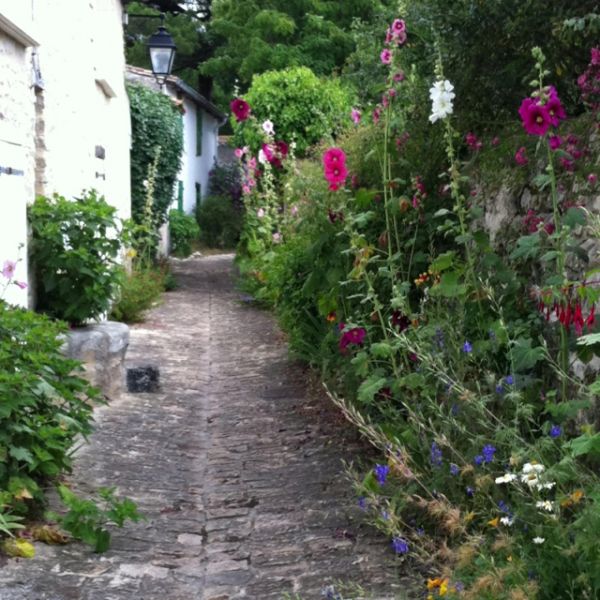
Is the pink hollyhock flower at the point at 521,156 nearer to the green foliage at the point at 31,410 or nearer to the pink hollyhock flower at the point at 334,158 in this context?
the pink hollyhock flower at the point at 334,158

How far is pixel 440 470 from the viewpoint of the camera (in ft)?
14.0

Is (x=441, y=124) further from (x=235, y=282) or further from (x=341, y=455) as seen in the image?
(x=235, y=282)

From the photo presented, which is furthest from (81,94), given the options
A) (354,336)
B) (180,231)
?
(180,231)

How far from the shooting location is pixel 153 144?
1678cm

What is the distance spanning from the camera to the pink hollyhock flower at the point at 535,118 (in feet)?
13.3

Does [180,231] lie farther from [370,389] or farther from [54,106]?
[370,389]

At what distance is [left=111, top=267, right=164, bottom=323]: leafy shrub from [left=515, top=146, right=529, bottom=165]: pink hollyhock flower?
647 cm

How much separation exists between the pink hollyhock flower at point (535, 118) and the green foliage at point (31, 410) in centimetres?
250

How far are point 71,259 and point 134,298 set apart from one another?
454cm

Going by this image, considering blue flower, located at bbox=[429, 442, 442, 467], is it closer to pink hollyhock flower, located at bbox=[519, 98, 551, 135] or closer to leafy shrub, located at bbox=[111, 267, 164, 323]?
pink hollyhock flower, located at bbox=[519, 98, 551, 135]

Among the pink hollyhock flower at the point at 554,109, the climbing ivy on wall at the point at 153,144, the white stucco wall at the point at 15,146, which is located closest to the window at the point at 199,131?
the climbing ivy on wall at the point at 153,144

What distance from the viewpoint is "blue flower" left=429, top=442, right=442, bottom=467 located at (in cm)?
420

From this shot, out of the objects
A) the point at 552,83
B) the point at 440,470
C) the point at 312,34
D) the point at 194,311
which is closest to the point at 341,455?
the point at 440,470

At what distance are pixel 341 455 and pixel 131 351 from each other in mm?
4350
